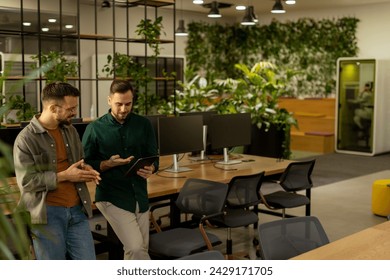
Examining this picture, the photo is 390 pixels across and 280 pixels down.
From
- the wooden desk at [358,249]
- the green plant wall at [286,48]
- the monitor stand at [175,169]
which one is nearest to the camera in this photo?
the wooden desk at [358,249]

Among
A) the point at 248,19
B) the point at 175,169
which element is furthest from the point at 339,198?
the point at 248,19

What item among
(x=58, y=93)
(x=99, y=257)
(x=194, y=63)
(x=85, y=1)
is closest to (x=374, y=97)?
(x=194, y=63)

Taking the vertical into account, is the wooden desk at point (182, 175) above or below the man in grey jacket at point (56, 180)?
below

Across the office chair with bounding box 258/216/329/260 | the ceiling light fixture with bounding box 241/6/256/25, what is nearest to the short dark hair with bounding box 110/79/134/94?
the office chair with bounding box 258/216/329/260

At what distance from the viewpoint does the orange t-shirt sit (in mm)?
3002

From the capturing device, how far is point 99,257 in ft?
16.2

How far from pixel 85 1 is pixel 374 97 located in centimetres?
613

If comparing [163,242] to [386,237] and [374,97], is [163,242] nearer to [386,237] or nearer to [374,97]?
[386,237]

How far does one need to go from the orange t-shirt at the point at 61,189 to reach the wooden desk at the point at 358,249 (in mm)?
1246

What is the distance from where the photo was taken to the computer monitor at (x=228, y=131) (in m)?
5.43

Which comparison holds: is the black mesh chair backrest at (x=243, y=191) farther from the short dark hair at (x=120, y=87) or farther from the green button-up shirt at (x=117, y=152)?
the short dark hair at (x=120, y=87)

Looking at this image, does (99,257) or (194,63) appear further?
(194,63)

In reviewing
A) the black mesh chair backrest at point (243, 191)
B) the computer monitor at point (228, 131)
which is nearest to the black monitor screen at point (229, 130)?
the computer monitor at point (228, 131)

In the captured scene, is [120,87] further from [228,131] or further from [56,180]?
[228,131]
